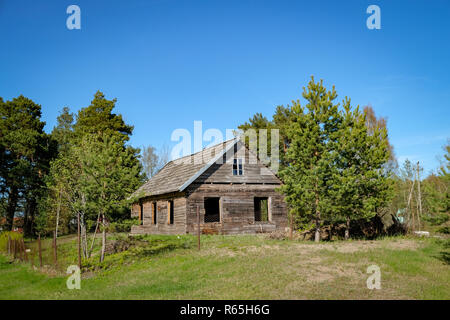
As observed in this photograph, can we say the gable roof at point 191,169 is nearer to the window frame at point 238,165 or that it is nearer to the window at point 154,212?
the window frame at point 238,165

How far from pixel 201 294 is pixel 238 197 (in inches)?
575

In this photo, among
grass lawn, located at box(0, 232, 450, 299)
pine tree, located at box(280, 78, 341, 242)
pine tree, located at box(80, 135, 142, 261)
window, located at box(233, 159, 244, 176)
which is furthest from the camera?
window, located at box(233, 159, 244, 176)

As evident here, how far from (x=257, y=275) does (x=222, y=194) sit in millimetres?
12874

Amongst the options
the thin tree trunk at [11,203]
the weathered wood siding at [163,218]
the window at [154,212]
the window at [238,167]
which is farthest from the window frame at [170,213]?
the thin tree trunk at [11,203]

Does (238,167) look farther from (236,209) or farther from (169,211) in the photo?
(169,211)

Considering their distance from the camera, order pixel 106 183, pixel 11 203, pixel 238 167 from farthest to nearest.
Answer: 1. pixel 11 203
2. pixel 238 167
3. pixel 106 183

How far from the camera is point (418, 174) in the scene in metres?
22.3

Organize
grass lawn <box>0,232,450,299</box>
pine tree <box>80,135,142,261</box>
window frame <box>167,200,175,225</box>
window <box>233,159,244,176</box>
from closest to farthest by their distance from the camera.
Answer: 1. grass lawn <box>0,232,450,299</box>
2. pine tree <box>80,135,142,261</box>
3. window <box>233,159,244,176</box>
4. window frame <box>167,200,175,225</box>

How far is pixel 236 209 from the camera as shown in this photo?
23266 millimetres

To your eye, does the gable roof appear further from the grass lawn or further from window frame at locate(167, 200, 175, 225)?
the grass lawn

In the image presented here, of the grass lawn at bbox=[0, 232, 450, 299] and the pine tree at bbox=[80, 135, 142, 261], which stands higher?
the pine tree at bbox=[80, 135, 142, 261]

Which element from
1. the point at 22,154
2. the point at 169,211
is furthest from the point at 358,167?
the point at 22,154

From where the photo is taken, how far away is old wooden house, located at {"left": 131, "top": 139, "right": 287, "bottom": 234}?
2237 cm

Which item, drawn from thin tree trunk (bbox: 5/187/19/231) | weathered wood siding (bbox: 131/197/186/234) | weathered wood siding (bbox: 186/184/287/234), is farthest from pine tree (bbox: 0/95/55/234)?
weathered wood siding (bbox: 186/184/287/234)
